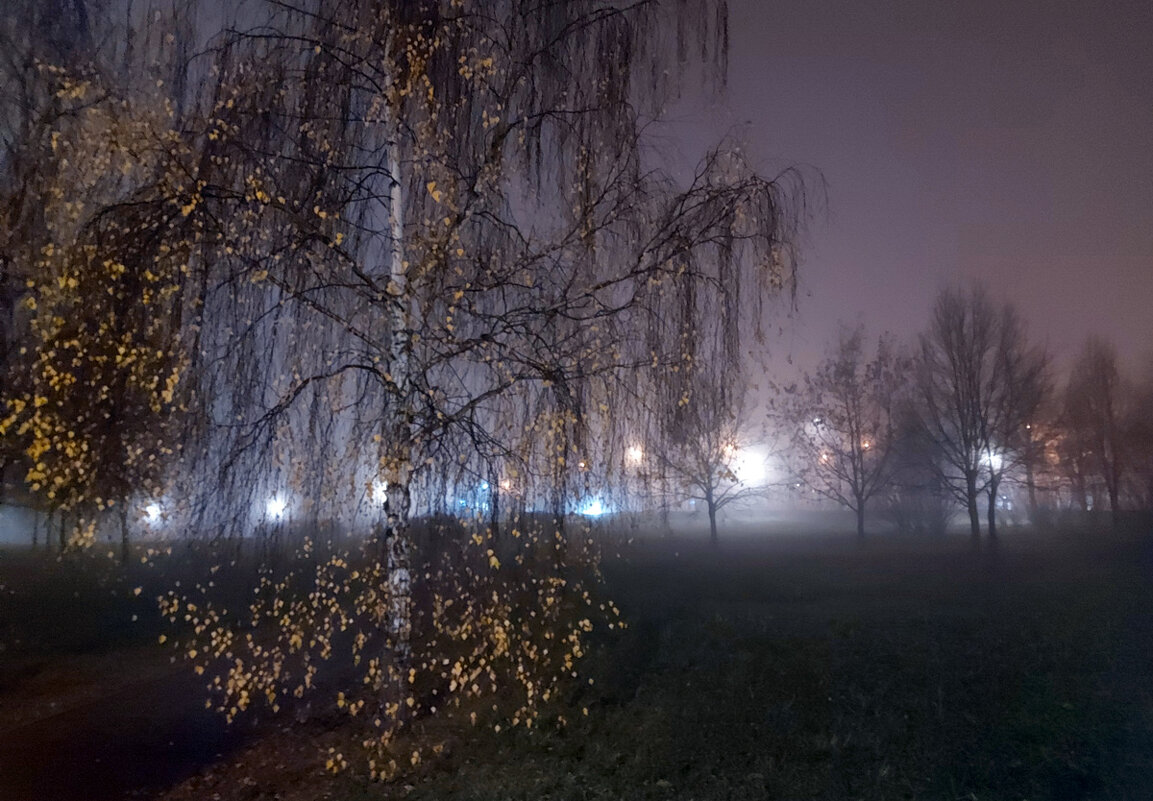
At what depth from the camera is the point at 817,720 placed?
8.03 m

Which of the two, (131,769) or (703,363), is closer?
(703,363)

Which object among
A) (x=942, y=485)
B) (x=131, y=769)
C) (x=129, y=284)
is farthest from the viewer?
(x=942, y=485)

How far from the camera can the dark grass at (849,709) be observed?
263 inches

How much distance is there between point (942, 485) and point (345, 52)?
87.7 ft

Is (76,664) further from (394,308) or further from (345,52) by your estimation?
(345,52)

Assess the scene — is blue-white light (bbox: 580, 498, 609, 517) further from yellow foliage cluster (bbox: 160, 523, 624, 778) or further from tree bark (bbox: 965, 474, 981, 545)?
tree bark (bbox: 965, 474, 981, 545)

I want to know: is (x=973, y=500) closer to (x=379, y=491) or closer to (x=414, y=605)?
(x=414, y=605)

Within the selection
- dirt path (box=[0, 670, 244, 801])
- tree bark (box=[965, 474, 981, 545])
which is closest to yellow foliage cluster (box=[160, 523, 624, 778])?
dirt path (box=[0, 670, 244, 801])

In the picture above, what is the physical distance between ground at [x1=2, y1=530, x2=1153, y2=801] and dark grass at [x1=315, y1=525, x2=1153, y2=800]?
0.03 m

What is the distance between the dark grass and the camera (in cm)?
668

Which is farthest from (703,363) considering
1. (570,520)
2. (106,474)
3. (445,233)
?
(106,474)

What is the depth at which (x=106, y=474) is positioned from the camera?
22.6ft

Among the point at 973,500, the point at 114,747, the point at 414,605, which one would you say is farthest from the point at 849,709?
the point at 973,500

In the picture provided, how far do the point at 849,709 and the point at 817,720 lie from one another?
55 cm
